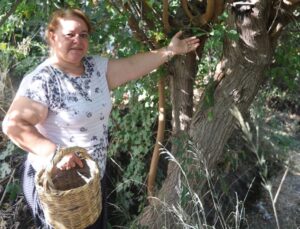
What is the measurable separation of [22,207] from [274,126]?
238cm

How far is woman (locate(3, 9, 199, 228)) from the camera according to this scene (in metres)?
2.18

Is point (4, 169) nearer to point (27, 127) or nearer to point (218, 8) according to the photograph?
point (27, 127)

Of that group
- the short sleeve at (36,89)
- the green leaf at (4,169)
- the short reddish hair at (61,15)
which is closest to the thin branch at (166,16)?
the short reddish hair at (61,15)

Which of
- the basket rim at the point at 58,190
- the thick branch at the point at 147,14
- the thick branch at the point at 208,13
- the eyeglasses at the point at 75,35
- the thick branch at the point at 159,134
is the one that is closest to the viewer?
the basket rim at the point at 58,190

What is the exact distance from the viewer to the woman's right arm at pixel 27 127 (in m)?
2.14

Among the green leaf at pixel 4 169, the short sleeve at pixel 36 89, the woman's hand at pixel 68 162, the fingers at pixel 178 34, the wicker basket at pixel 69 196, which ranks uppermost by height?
the fingers at pixel 178 34

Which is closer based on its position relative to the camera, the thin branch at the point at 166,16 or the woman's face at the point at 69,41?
the woman's face at the point at 69,41

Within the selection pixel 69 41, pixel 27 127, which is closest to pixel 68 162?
pixel 27 127

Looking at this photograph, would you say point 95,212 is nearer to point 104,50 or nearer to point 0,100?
point 104,50

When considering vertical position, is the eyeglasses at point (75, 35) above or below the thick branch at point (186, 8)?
below

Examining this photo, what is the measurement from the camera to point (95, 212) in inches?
87.9

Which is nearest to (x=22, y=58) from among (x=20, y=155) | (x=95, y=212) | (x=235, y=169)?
(x=20, y=155)

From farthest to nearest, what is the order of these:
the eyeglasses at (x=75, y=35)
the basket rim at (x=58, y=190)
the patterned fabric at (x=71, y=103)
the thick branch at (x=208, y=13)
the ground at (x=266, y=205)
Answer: the ground at (x=266, y=205) → the thick branch at (x=208, y=13) → the eyeglasses at (x=75, y=35) → the patterned fabric at (x=71, y=103) → the basket rim at (x=58, y=190)

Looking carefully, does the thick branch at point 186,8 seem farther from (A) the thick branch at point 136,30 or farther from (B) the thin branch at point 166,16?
(A) the thick branch at point 136,30
